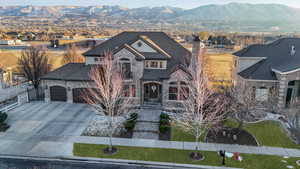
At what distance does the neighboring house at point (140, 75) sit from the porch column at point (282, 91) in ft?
32.4

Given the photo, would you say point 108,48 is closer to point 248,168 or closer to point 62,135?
point 62,135

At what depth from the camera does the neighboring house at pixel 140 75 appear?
24938 mm

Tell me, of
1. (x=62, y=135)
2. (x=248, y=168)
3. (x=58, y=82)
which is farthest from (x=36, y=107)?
(x=248, y=168)

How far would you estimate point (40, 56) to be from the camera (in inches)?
1226

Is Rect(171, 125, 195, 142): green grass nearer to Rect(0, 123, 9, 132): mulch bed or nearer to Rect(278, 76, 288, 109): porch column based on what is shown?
Rect(278, 76, 288, 109): porch column

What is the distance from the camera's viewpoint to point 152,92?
26469mm

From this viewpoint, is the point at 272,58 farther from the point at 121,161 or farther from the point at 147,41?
the point at 121,161

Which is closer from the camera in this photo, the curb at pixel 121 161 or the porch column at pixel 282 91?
the curb at pixel 121 161

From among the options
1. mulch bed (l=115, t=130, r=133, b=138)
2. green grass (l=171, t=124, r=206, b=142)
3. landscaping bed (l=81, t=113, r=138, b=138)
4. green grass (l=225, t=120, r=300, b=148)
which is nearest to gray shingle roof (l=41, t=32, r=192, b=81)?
landscaping bed (l=81, t=113, r=138, b=138)

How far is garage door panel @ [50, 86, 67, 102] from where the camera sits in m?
27.4

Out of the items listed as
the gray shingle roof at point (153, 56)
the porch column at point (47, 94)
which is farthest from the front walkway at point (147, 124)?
the porch column at point (47, 94)

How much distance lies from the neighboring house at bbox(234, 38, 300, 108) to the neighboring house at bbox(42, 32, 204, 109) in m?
7.84

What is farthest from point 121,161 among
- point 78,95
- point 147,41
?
point 147,41

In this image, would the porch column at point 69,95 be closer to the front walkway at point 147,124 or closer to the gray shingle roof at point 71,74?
the gray shingle roof at point 71,74
